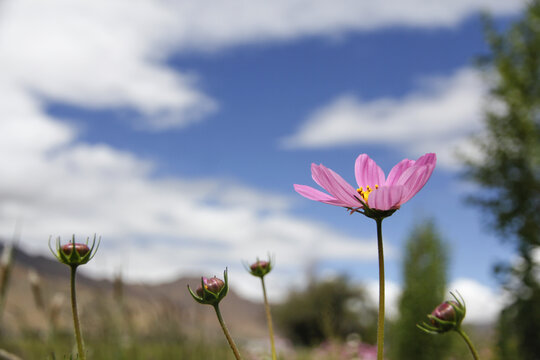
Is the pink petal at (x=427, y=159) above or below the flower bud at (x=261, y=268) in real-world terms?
above

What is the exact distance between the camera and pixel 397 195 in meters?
0.79

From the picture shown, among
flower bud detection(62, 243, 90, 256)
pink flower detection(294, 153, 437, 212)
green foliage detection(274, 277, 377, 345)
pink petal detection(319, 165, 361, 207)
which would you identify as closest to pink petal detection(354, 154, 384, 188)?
pink flower detection(294, 153, 437, 212)

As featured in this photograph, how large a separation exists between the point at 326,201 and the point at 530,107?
11.4 metres

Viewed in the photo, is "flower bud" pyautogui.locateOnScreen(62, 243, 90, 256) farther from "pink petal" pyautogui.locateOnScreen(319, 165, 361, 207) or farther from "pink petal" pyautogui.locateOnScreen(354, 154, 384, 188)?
"pink petal" pyautogui.locateOnScreen(354, 154, 384, 188)

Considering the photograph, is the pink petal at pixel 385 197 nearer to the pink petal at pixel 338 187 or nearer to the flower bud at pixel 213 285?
the pink petal at pixel 338 187

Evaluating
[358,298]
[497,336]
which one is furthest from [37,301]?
[358,298]

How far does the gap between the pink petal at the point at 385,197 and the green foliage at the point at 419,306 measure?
7.47 meters

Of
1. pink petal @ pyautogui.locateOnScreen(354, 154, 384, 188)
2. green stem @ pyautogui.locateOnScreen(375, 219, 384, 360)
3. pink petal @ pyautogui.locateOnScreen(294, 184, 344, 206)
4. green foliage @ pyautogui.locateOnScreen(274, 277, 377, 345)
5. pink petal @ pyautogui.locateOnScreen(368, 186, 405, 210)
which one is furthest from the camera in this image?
green foliage @ pyautogui.locateOnScreen(274, 277, 377, 345)

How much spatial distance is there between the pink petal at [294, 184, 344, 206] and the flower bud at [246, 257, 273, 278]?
0.57 feet

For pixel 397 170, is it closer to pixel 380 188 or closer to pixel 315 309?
pixel 380 188

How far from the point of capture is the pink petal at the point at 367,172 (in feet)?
3.32

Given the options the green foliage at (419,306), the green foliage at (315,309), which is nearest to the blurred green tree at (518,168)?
the green foliage at (419,306)

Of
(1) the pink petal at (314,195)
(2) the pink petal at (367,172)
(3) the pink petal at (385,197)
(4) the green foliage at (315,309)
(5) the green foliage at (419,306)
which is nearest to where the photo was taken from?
(3) the pink petal at (385,197)

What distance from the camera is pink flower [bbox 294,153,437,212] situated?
784 millimetres
